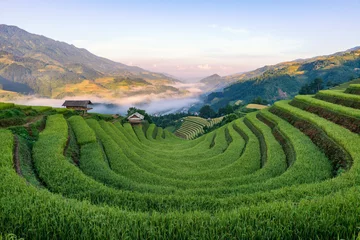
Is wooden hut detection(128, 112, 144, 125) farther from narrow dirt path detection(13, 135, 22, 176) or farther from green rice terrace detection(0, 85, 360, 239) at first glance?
narrow dirt path detection(13, 135, 22, 176)

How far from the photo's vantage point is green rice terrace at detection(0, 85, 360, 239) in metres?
4.57

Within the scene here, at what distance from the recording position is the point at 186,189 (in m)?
10.4

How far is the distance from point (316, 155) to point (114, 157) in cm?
1249

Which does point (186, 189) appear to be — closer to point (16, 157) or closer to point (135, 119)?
point (16, 157)

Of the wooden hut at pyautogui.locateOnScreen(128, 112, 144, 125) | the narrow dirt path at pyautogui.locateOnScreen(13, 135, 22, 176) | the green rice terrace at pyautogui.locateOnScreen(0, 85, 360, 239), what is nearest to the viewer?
the green rice terrace at pyautogui.locateOnScreen(0, 85, 360, 239)

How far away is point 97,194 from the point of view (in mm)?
8062

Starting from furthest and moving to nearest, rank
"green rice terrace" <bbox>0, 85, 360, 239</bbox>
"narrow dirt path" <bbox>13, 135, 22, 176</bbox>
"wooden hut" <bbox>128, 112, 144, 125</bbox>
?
"wooden hut" <bbox>128, 112, 144, 125</bbox> < "narrow dirt path" <bbox>13, 135, 22, 176</bbox> < "green rice terrace" <bbox>0, 85, 360, 239</bbox>

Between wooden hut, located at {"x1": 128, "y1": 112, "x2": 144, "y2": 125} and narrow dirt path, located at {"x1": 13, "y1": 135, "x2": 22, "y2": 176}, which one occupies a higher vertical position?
narrow dirt path, located at {"x1": 13, "y1": 135, "x2": 22, "y2": 176}

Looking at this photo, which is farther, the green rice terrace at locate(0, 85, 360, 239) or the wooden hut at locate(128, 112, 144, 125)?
the wooden hut at locate(128, 112, 144, 125)

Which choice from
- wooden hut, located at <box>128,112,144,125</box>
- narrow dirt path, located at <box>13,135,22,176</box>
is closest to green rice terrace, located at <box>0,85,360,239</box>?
narrow dirt path, located at <box>13,135,22,176</box>

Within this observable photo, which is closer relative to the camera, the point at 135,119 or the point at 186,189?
the point at 186,189

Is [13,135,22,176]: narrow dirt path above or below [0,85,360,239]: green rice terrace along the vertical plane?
above

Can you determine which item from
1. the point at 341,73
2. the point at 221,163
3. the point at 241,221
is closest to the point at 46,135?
the point at 221,163

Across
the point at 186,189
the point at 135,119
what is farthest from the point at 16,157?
the point at 135,119
